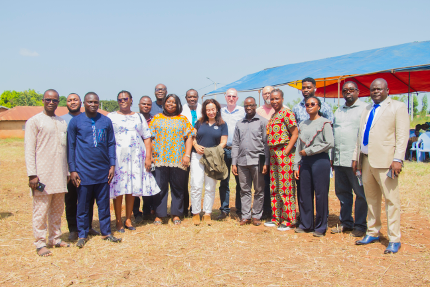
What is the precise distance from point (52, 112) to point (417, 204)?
6220 mm

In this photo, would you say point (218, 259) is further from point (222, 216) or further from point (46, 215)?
point (46, 215)

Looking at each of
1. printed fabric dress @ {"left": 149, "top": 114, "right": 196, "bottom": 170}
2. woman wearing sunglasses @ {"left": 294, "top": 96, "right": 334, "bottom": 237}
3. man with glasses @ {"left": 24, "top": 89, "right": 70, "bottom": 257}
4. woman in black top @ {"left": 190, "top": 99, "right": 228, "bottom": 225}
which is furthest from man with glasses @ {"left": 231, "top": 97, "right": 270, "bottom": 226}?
man with glasses @ {"left": 24, "top": 89, "right": 70, "bottom": 257}

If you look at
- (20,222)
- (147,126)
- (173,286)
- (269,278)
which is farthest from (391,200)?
(20,222)

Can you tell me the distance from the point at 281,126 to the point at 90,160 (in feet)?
8.70

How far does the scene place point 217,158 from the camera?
4977mm

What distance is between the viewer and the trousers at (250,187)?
4949mm

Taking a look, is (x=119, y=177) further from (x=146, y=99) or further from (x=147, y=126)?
(x=146, y=99)

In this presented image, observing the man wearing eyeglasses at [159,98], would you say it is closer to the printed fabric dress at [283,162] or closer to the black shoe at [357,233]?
the printed fabric dress at [283,162]

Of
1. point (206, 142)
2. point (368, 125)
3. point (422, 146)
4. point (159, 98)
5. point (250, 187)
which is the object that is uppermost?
point (159, 98)

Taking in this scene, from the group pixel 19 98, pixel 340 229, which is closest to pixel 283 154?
pixel 340 229

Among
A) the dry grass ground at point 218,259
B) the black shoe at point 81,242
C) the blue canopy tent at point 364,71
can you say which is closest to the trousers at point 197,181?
the dry grass ground at point 218,259

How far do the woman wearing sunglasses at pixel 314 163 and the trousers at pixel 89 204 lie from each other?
8.75ft

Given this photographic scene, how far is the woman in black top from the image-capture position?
511 centimetres

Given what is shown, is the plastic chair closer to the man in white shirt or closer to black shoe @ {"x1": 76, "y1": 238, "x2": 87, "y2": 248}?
the man in white shirt
